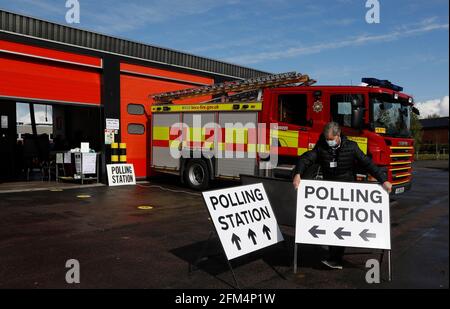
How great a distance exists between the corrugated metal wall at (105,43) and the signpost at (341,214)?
34.8 feet

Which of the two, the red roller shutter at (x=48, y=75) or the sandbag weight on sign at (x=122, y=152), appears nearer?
the red roller shutter at (x=48, y=75)

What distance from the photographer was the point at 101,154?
14117 millimetres

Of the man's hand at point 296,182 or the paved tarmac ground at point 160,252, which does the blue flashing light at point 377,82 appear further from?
the man's hand at point 296,182

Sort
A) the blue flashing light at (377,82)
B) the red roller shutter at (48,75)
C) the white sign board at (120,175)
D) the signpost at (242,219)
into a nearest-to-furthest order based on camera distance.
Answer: the signpost at (242,219), the blue flashing light at (377,82), the red roller shutter at (48,75), the white sign board at (120,175)

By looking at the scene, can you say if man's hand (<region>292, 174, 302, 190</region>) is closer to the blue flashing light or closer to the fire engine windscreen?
the fire engine windscreen

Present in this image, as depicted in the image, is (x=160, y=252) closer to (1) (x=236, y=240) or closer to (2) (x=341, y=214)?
(1) (x=236, y=240)

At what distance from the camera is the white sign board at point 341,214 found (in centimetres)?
486

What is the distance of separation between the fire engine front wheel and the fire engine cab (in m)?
0.03

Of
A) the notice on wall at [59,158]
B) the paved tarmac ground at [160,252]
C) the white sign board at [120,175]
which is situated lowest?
the paved tarmac ground at [160,252]

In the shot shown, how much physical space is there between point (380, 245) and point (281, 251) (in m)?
1.57

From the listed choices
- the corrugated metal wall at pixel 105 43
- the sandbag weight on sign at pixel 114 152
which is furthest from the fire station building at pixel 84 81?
the sandbag weight on sign at pixel 114 152

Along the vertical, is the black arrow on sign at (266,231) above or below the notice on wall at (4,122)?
below
